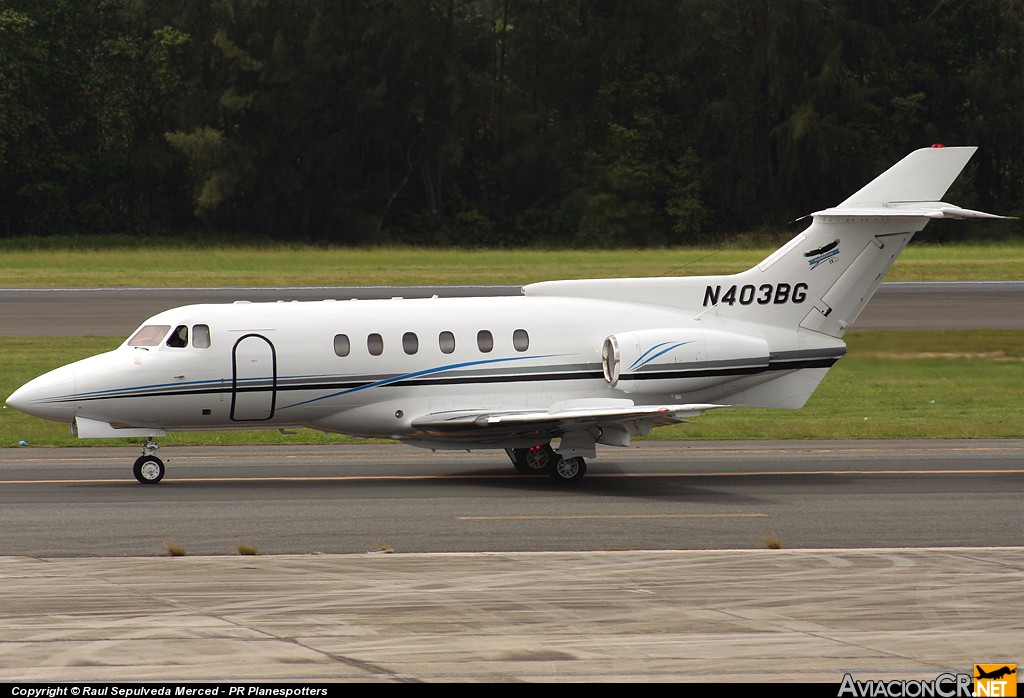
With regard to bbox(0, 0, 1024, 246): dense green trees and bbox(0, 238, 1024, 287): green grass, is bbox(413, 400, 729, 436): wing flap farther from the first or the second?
bbox(0, 0, 1024, 246): dense green trees

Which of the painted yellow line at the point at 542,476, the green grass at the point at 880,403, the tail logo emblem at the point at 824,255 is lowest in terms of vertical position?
the green grass at the point at 880,403

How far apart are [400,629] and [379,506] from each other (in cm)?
755

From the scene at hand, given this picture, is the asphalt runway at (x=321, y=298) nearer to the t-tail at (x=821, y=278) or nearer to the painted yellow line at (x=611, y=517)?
the t-tail at (x=821, y=278)

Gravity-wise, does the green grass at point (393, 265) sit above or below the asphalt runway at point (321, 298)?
below

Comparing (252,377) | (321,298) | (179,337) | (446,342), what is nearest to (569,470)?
(446,342)

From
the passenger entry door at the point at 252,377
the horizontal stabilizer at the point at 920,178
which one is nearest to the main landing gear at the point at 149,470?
the passenger entry door at the point at 252,377

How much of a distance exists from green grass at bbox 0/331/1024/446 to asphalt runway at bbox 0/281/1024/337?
4888mm

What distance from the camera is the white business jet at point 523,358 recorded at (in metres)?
20.7

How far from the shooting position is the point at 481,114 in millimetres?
83812

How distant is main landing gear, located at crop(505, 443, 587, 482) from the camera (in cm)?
2119

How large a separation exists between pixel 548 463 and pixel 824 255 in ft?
18.8

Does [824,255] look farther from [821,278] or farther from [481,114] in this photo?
[481,114]

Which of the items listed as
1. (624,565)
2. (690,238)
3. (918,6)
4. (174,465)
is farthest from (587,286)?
(918,6)

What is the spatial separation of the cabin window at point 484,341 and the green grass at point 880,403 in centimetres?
643
